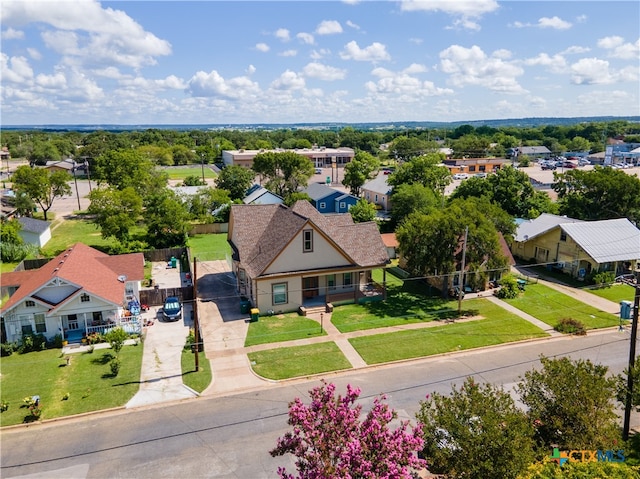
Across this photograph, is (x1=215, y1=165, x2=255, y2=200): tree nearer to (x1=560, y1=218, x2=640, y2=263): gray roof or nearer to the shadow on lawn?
the shadow on lawn

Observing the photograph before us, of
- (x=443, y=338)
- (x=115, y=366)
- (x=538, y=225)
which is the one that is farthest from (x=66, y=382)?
(x=538, y=225)

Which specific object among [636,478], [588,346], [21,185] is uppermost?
[21,185]

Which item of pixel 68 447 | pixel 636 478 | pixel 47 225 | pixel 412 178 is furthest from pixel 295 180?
pixel 636 478

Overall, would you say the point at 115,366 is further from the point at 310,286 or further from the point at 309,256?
the point at 310,286

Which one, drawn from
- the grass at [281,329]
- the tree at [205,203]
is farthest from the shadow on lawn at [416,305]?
the tree at [205,203]

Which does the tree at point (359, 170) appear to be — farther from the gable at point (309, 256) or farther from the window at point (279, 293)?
the window at point (279, 293)

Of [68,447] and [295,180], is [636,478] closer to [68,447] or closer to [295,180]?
[68,447]
